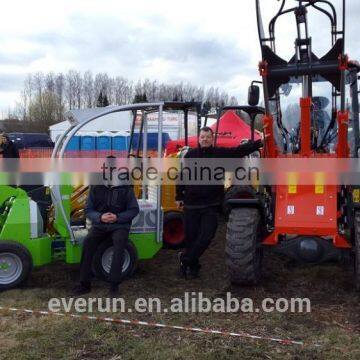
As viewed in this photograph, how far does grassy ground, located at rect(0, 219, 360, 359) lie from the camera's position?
13.3 ft

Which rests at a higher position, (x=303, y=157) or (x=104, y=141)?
(x=104, y=141)

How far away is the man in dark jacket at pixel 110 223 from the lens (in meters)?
5.53

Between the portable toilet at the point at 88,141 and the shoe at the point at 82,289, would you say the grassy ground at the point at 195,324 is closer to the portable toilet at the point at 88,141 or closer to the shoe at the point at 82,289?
the shoe at the point at 82,289

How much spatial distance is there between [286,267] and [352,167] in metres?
1.56

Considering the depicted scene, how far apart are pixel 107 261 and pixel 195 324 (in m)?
1.61

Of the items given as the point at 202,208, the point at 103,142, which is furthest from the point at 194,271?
the point at 103,142

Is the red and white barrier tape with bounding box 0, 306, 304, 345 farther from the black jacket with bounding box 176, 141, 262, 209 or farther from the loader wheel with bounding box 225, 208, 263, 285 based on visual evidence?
the black jacket with bounding box 176, 141, 262, 209

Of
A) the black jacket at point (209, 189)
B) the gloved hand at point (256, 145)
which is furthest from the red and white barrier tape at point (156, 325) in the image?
the gloved hand at point (256, 145)

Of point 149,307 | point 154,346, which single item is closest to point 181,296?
point 149,307

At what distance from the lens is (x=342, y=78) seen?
5367 mm

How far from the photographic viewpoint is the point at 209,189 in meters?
6.12

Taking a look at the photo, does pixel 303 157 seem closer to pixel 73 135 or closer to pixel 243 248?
pixel 243 248

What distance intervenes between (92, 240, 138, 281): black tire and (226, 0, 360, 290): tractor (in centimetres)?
118

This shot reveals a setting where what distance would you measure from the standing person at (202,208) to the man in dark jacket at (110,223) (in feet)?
2.43
